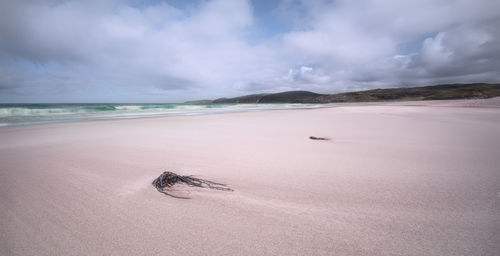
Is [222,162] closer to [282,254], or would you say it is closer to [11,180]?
[282,254]

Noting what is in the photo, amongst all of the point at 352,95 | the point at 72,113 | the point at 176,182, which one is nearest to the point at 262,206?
the point at 176,182

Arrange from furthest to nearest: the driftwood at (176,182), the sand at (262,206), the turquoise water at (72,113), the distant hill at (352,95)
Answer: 1. the distant hill at (352,95)
2. the turquoise water at (72,113)
3. the driftwood at (176,182)
4. the sand at (262,206)

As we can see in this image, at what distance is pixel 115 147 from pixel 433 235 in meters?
4.69

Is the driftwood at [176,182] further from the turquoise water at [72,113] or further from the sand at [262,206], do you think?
the turquoise water at [72,113]

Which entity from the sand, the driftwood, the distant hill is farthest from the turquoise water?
the distant hill

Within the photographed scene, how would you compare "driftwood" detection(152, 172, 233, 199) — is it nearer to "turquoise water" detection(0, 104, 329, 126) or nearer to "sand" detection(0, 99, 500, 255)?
"sand" detection(0, 99, 500, 255)

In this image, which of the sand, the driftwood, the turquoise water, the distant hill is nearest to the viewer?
the sand

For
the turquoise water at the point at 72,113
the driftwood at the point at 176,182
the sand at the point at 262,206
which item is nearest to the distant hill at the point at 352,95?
the turquoise water at the point at 72,113

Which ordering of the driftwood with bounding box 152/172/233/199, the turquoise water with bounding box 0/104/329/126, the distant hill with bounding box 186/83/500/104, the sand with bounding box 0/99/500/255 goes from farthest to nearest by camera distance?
the distant hill with bounding box 186/83/500/104
the turquoise water with bounding box 0/104/329/126
the driftwood with bounding box 152/172/233/199
the sand with bounding box 0/99/500/255

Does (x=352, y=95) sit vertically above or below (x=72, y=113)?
above

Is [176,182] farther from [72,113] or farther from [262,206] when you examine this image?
[72,113]

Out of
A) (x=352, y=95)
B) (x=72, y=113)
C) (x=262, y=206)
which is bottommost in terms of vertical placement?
(x=262, y=206)

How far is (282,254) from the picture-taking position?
113 cm

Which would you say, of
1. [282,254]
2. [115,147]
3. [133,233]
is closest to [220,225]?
[282,254]
